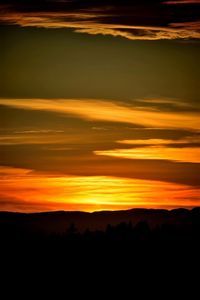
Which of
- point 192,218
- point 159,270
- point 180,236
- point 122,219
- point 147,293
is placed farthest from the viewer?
point 122,219

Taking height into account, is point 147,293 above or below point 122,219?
below

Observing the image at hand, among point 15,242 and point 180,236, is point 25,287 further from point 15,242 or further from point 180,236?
point 15,242

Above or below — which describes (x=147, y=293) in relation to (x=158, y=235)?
below

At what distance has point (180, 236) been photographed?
12075 cm

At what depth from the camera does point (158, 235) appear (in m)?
124

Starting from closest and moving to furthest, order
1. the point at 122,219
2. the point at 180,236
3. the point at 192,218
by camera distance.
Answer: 1. the point at 180,236
2. the point at 192,218
3. the point at 122,219

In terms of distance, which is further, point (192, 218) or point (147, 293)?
point (192, 218)

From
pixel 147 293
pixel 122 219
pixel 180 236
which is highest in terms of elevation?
pixel 122 219

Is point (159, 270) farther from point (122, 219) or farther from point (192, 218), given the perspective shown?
point (122, 219)

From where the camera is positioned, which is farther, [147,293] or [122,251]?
[122,251]

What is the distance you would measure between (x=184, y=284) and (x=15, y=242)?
120 ft

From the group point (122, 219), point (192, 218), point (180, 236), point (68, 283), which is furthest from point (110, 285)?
point (122, 219)

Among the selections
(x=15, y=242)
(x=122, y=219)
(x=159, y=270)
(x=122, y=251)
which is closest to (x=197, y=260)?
(x=159, y=270)

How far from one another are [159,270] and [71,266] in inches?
381
